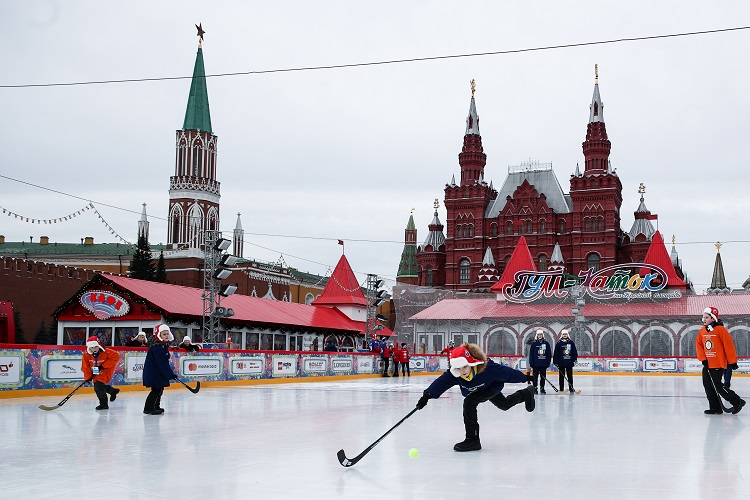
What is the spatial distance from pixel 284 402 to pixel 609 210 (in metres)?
62.8

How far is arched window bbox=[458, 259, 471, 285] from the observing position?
8019cm

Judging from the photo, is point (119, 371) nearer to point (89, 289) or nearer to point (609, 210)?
point (89, 289)

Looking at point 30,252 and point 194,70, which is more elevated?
point 194,70

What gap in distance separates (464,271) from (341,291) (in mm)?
30545

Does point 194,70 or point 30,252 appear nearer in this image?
point 194,70

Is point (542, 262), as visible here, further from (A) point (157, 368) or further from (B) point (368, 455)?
(B) point (368, 455)

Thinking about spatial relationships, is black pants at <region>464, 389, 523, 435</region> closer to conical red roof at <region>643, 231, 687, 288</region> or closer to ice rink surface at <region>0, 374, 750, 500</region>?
ice rink surface at <region>0, 374, 750, 500</region>

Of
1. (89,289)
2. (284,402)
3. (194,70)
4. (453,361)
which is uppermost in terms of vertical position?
(194,70)

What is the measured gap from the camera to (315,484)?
6.30 meters

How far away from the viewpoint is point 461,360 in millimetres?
8094

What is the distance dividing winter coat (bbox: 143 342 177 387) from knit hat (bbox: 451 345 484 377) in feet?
21.0

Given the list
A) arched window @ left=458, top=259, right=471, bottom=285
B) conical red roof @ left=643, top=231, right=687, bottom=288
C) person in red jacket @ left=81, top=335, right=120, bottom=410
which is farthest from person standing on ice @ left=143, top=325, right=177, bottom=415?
arched window @ left=458, top=259, right=471, bottom=285

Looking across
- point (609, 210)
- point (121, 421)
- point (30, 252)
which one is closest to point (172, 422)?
point (121, 421)

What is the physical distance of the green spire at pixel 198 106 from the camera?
86375mm
